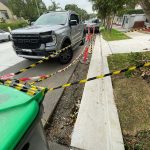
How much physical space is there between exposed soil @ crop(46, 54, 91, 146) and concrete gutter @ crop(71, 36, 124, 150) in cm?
18

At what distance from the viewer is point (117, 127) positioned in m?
2.99

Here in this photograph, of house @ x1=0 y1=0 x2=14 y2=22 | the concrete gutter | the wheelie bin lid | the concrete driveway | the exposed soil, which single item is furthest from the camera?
house @ x1=0 y1=0 x2=14 y2=22

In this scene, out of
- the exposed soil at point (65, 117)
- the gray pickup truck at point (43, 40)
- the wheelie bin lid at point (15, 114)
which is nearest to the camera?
the wheelie bin lid at point (15, 114)

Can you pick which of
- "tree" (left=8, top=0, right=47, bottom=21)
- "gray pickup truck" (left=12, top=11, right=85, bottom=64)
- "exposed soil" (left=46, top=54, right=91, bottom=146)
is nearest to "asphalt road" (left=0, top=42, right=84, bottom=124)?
"exposed soil" (left=46, top=54, right=91, bottom=146)

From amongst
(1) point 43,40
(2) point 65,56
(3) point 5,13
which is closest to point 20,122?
(1) point 43,40

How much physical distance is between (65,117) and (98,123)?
2.54 ft

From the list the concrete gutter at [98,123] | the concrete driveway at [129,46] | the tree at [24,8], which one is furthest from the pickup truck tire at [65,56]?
the tree at [24,8]

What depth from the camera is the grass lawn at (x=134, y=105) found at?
9.13 ft

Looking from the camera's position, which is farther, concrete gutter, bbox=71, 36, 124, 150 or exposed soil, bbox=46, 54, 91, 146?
exposed soil, bbox=46, 54, 91, 146

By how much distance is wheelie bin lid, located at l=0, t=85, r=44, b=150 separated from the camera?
123 cm

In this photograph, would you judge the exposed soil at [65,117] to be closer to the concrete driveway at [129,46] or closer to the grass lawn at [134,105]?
the grass lawn at [134,105]

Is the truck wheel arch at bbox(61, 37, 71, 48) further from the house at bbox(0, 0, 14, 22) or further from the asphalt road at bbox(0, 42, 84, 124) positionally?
the house at bbox(0, 0, 14, 22)

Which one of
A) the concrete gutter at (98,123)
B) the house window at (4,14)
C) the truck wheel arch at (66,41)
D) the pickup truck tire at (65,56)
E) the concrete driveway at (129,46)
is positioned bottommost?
the concrete driveway at (129,46)

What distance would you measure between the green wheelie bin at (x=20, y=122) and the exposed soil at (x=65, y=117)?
1.19m
